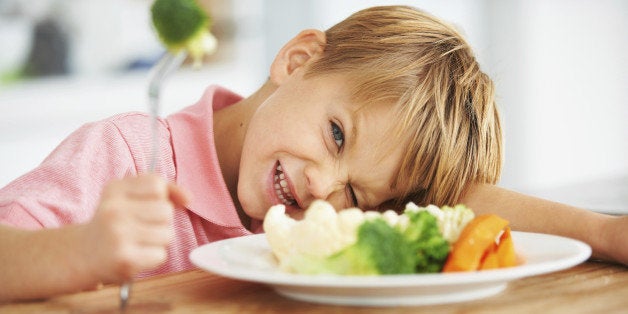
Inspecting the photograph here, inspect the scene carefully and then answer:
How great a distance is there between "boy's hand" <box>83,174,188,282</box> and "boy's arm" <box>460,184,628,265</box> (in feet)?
2.23

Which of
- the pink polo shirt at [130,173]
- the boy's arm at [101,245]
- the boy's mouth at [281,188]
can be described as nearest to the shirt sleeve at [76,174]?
the pink polo shirt at [130,173]

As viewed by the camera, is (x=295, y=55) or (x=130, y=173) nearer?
(x=130, y=173)

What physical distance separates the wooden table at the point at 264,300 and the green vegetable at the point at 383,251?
41 millimetres

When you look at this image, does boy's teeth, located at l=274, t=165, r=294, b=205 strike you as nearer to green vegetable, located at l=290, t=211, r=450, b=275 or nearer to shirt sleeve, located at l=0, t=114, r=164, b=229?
shirt sleeve, located at l=0, t=114, r=164, b=229

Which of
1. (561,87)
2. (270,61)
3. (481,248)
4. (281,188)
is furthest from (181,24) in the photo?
(561,87)

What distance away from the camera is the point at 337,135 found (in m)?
1.37

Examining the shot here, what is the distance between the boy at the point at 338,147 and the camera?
3.99 ft

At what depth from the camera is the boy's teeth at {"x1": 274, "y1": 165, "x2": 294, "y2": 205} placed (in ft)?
4.61

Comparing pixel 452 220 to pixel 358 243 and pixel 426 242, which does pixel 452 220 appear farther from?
pixel 358 243

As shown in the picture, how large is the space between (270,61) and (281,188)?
2786mm

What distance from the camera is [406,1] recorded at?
15.4 feet

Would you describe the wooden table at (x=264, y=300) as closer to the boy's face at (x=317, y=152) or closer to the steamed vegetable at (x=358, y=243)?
the steamed vegetable at (x=358, y=243)

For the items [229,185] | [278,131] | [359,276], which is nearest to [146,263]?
[359,276]

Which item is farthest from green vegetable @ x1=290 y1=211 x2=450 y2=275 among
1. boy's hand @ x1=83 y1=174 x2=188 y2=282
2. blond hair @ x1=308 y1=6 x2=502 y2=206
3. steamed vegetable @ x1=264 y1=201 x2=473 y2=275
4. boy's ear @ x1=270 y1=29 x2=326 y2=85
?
boy's ear @ x1=270 y1=29 x2=326 y2=85
